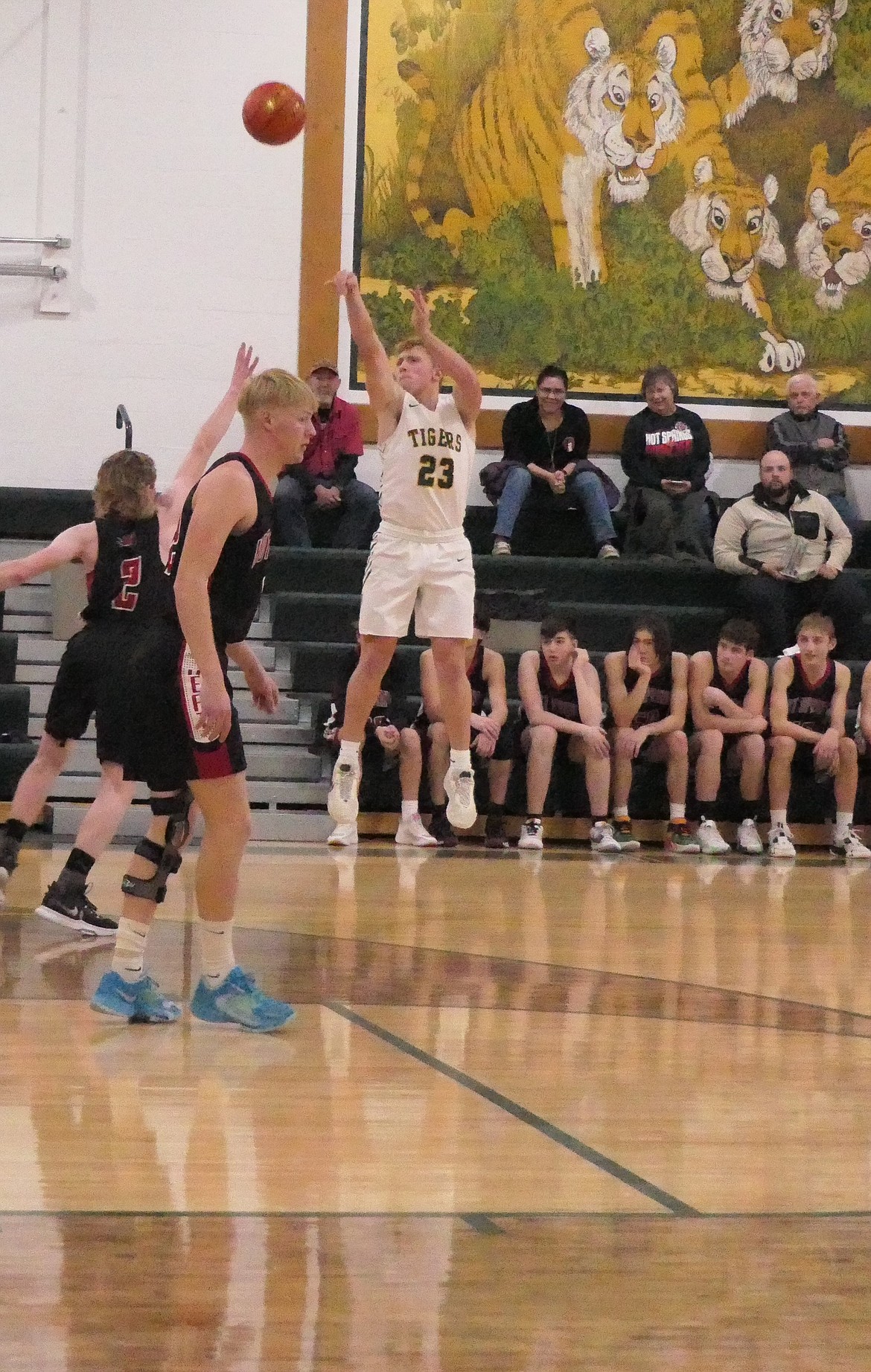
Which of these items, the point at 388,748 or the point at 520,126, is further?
the point at 520,126

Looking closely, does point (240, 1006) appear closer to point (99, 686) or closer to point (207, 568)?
point (207, 568)

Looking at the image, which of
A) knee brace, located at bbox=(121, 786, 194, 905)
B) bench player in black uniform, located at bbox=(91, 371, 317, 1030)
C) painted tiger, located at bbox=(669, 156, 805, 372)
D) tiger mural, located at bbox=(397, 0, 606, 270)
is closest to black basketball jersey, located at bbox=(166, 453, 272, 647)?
bench player in black uniform, located at bbox=(91, 371, 317, 1030)

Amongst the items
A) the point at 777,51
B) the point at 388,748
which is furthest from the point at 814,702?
the point at 777,51

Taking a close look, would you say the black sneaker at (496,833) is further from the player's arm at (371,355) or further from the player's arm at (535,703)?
the player's arm at (371,355)

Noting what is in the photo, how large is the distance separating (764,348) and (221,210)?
4.08 m

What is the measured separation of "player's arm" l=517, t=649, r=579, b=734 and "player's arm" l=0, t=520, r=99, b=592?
14.3ft

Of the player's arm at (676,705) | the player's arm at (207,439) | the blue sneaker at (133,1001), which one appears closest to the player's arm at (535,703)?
the player's arm at (676,705)

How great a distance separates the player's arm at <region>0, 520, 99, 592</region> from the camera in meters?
5.72

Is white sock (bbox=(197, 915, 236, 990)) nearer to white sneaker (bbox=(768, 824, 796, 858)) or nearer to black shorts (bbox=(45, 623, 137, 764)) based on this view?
black shorts (bbox=(45, 623, 137, 764))

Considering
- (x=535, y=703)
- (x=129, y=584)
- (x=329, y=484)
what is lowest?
(x=535, y=703)

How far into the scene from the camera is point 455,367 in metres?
6.44

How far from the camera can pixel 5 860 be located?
665 centimetres

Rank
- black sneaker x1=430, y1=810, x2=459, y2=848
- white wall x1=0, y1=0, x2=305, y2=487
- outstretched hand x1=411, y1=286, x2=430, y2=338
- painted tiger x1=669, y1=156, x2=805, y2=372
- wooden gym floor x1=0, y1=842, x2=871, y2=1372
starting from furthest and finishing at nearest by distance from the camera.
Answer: painted tiger x1=669, y1=156, x2=805, y2=372
white wall x1=0, y1=0, x2=305, y2=487
black sneaker x1=430, y1=810, x2=459, y2=848
outstretched hand x1=411, y1=286, x2=430, y2=338
wooden gym floor x1=0, y1=842, x2=871, y2=1372

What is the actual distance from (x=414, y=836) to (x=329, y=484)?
9.69 ft
